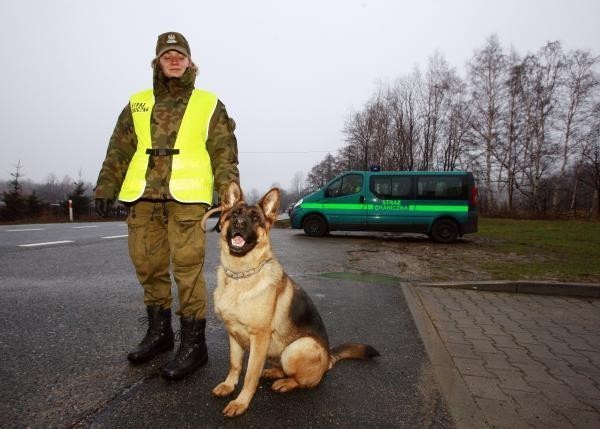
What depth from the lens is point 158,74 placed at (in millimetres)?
2926

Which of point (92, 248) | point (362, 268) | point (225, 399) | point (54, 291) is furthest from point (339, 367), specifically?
point (92, 248)

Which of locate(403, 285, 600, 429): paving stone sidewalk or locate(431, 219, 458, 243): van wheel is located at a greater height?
locate(431, 219, 458, 243): van wheel

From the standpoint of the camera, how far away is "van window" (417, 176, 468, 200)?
488 inches

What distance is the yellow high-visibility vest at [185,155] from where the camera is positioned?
2.79m

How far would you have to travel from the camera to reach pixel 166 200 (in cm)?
282

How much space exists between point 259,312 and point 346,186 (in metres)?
11.0

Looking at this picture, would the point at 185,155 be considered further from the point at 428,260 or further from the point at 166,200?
the point at 428,260

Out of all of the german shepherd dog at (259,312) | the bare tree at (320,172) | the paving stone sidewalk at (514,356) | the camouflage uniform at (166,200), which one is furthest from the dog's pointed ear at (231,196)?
the bare tree at (320,172)

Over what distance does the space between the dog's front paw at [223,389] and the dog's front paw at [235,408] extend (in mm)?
185

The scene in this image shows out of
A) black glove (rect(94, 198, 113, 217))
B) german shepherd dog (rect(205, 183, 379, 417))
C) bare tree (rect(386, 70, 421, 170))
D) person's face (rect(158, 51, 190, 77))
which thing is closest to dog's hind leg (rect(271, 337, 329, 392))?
german shepherd dog (rect(205, 183, 379, 417))

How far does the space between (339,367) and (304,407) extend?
2.19 feet

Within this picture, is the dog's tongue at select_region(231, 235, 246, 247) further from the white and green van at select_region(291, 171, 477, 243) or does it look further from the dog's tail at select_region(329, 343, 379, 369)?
the white and green van at select_region(291, 171, 477, 243)

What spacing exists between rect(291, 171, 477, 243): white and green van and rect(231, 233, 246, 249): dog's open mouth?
10.7m

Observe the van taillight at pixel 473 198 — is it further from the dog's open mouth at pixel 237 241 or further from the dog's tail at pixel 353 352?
the dog's open mouth at pixel 237 241
